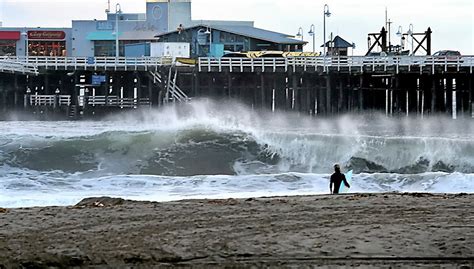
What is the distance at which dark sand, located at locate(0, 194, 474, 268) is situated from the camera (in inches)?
362

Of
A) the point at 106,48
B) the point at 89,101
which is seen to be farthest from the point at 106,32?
the point at 89,101

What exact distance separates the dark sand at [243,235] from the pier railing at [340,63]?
114 ft

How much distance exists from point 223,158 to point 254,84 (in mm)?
16422

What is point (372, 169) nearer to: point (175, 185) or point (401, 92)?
point (175, 185)

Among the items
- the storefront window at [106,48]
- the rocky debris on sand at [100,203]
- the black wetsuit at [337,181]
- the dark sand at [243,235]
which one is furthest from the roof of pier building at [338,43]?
the dark sand at [243,235]

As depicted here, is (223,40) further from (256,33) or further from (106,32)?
(106,32)

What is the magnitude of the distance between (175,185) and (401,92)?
24589mm

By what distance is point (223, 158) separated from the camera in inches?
1421

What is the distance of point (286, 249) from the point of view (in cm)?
962

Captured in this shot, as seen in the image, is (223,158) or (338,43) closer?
(223,158)

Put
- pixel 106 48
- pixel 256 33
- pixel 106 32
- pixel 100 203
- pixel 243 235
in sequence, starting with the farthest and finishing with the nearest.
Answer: pixel 106 48 < pixel 106 32 < pixel 256 33 < pixel 100 203 < pixel 243 235

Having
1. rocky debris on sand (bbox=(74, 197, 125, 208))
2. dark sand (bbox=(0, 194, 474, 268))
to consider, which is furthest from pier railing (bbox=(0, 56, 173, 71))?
dark sand (bbox=(0, 194, 474, 268))

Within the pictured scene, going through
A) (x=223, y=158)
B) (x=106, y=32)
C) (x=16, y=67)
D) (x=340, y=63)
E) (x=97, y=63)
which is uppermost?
(x=106, y=32)

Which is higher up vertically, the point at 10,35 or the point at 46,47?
the point at 10,35
